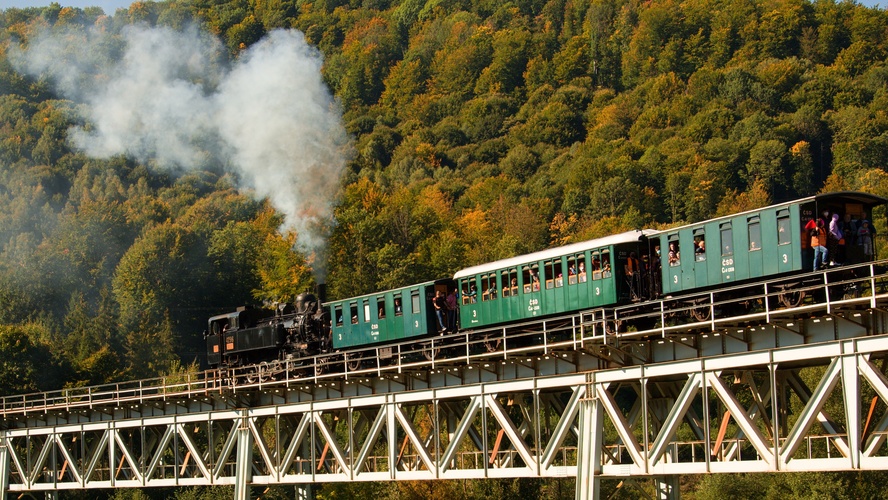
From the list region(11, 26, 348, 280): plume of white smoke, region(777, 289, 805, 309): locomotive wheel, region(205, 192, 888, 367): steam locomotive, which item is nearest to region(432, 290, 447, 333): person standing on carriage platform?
region(205, 192, 888, 367): steam locomotive

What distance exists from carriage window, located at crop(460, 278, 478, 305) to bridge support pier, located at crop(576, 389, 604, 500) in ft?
42.3

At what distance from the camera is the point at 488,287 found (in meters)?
46.1

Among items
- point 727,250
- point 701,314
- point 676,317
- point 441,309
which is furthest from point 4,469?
point 727,250

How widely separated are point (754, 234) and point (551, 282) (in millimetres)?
8404

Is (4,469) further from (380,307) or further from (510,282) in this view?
(510,282)

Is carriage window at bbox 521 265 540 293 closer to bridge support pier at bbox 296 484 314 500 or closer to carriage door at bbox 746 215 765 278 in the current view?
carriage door at bbox 746 215 765 278

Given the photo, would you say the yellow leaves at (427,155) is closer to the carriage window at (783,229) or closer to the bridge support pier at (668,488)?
the bridge support pier at (668,488)

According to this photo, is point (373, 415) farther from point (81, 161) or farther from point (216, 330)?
point (81, 161)

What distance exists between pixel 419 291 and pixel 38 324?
75619mm

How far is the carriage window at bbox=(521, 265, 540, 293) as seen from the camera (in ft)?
144

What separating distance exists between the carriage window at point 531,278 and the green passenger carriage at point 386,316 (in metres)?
5.08

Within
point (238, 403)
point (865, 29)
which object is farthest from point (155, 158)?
point (238, 403)

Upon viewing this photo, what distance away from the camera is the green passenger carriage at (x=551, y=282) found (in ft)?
135

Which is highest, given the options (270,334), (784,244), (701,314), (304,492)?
(784,244)
